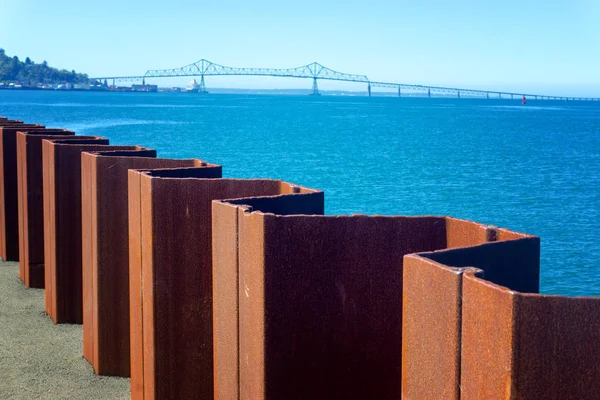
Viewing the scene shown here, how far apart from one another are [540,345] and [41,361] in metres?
5.74

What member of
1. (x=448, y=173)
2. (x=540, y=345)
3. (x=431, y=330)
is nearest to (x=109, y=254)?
(x=431, y=330)

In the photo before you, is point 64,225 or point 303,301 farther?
point 64,225

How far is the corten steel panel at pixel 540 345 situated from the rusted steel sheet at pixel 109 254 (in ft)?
14.9

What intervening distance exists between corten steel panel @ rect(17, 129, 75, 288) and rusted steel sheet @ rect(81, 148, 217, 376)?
2.66m

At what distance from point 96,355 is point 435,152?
5352cm

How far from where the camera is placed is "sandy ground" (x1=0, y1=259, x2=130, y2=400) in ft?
23.5

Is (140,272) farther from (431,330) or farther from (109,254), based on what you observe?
(431,330)

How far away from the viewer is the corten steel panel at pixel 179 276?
5777mm

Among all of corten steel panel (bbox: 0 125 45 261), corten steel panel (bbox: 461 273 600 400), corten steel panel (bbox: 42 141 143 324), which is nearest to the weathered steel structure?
corten steel panel (bbox: 461 273 600 400)

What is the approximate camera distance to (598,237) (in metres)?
26.5

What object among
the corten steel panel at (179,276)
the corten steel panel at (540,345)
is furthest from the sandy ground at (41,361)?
the corten steel panel at (540,345)

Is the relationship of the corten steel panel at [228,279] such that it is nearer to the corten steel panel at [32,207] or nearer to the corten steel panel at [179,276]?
the corten steel panel at [179,276]

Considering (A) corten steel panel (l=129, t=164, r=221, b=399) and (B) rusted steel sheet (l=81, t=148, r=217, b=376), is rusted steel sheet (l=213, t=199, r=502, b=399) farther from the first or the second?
(B) rusted steel sheet (l=81, t=148, r=217, b=376)

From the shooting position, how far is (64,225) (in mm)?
8594
